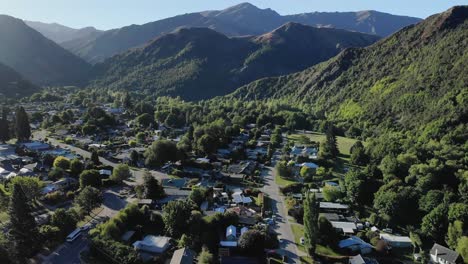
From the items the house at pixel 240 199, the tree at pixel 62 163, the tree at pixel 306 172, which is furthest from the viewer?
the tree at pixel 306 172

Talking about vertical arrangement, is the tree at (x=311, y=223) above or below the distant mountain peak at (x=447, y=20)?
below

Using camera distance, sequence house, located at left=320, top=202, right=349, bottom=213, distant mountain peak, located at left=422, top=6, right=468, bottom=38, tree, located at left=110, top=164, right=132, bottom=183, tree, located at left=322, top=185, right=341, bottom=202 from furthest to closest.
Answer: distant mountain peak, located at left=422, top=6, right=468, bottom=38 < tree, located at left=110, top=164, right=132, bottom=183 < tree, located at left=322, top=185, right=341, bottom=202 < house, located at left=320, top=202, right=349, bottom=213

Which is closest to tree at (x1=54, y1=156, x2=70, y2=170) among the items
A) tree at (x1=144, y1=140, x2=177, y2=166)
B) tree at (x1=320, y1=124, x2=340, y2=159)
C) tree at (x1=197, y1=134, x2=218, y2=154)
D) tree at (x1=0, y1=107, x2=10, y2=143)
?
tree at (x1=144, y1=140, x2=177, y2=166)

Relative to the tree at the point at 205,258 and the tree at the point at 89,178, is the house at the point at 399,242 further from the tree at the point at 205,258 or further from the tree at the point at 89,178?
the tree at the point at 89,178

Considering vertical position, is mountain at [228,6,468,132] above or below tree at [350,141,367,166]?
above

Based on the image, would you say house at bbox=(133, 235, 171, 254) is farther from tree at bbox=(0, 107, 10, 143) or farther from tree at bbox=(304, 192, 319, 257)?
tree at bbox=(0, 107, 10, 143)

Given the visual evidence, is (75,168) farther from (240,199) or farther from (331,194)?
(331,194)

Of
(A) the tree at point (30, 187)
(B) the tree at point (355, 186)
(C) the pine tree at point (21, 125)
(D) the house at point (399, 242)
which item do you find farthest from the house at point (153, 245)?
(C) the pine tree at point (21, 125)
